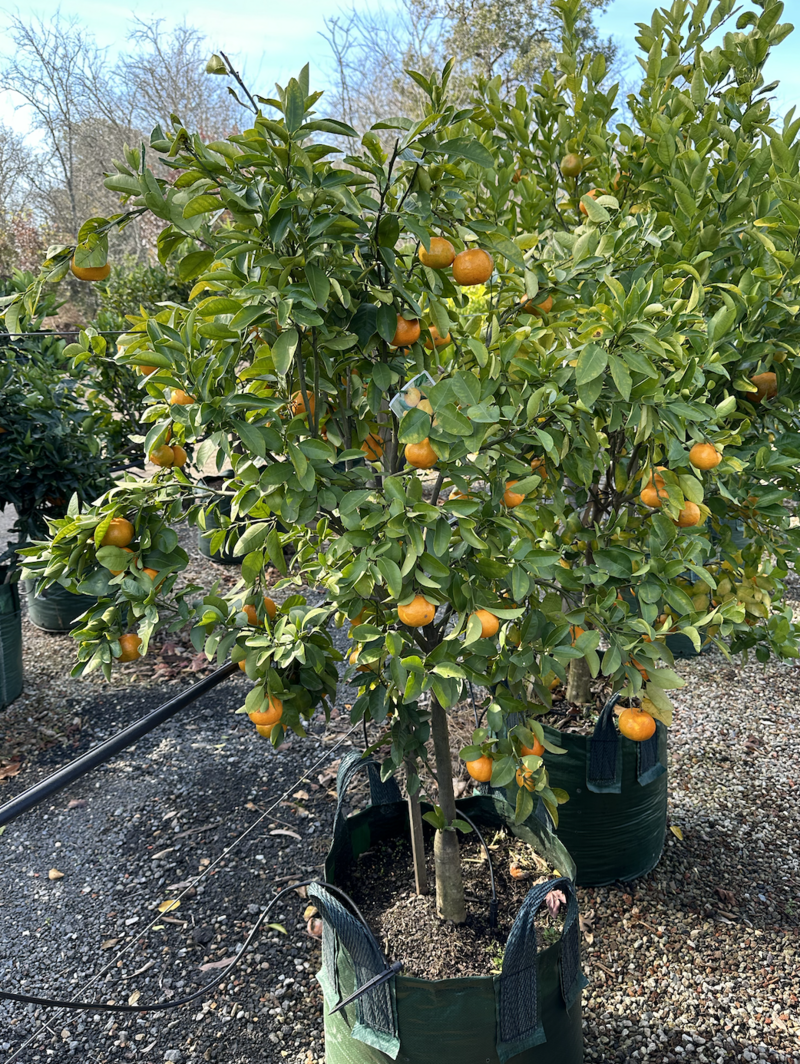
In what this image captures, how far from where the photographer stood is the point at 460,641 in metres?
1.33

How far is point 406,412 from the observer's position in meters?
1.10

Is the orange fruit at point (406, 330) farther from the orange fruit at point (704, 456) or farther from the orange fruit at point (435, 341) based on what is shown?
the orange fruit at point (704, 456)

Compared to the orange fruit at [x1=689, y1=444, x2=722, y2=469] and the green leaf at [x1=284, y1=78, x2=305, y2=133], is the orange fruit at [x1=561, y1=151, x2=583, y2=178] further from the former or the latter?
the green leaf at [x1=284, y1=78, x2=305, y2=133]

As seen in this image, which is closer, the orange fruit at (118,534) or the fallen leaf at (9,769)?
the orange fruit at (118,534)

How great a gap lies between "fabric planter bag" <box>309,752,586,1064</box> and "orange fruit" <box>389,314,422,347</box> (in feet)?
3.27

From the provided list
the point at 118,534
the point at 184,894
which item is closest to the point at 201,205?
the point at 118,534

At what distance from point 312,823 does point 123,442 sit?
2.69 meters

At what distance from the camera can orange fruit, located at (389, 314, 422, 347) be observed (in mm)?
1243

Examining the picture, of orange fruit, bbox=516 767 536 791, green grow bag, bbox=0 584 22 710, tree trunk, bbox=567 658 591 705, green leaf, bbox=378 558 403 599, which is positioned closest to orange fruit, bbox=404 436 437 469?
green leaf, bbox=378 558 403 599

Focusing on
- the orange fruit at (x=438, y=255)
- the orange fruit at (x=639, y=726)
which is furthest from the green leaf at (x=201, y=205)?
the orange fruit at (x=639, y=726)

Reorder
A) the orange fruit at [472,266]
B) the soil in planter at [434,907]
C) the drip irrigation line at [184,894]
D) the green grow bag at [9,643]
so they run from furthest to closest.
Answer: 1. the green grow bag at [9,643]
2. the drip irrigation line at [184,894]
3. the soil in planter at [434,907]
4. the orange fruit at [472,266]

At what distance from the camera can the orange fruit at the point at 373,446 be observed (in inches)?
60.1

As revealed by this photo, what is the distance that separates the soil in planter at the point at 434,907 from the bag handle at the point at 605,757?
14.6 inches

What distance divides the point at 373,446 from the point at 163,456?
462mm
